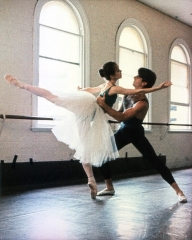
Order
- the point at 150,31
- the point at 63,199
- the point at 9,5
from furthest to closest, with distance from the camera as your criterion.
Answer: the point at 150,31 → the point at 9,5 → the point at 63,199

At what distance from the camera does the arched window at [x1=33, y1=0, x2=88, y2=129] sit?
5.66 meters

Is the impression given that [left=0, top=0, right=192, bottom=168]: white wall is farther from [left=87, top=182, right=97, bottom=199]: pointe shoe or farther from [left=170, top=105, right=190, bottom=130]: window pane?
[left=87, top=182, right=97, bottom=199]: pointe shoe

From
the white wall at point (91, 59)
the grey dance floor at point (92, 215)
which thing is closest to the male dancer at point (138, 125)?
the grey dance floor at point (92, 215)

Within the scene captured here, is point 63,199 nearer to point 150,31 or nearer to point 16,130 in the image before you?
point 16,130

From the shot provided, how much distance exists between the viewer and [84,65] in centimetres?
638

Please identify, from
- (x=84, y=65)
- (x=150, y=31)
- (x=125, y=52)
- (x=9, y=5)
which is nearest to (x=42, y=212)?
(x=9, y=5)

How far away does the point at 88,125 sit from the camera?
3969 millimetres

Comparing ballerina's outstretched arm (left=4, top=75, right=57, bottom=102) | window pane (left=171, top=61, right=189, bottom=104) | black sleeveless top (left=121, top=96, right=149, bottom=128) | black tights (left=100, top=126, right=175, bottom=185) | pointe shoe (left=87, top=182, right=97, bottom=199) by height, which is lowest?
pointe shoe (left=87, top=182, right=97, bottom=199)

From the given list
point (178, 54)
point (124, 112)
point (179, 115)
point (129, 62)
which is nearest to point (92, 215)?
point (124, 112)

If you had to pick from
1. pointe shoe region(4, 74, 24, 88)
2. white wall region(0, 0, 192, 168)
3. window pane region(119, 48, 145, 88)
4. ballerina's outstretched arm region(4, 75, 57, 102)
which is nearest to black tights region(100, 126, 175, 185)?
ballerina's outstretched arm region(4, 75, 57, 102)

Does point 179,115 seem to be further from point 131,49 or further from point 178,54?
point 131,49

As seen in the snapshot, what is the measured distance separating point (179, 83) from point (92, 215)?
6532 millimetres

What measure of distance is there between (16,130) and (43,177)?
2.55 feet

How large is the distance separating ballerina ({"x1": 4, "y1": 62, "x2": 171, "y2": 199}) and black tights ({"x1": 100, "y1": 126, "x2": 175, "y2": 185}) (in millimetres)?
129
